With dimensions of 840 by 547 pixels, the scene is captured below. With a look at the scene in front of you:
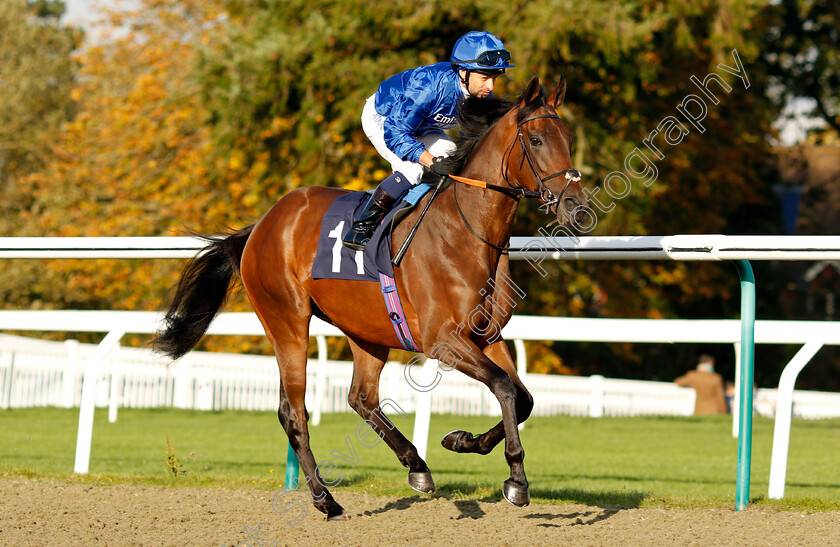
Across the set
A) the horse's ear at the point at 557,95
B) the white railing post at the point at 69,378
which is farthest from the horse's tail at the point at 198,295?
the white railing post at the point at 69,378

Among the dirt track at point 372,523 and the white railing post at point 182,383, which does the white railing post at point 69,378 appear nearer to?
the white railing post at point 182,383

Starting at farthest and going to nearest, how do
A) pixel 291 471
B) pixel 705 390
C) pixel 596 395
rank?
pixel 705 390 → pixel 596 395 → pixel 291 471

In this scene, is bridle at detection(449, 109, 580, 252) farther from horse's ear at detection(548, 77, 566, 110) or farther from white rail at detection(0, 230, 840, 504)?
white rail at detection(0, 230, 840, 504)

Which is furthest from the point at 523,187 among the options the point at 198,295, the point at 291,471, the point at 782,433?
the point at 198,295

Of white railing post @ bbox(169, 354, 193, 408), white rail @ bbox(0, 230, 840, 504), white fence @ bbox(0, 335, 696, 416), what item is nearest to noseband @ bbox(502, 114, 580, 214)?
white rail @ bbox(0, 230, 840, 504)

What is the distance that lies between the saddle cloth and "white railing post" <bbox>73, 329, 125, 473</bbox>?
151cm

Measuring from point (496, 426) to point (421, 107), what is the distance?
55.8 inches

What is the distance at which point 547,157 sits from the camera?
3633 mm

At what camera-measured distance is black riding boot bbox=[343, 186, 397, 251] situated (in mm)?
4117

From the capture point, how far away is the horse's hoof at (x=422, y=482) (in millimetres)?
3973

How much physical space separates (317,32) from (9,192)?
16414mm

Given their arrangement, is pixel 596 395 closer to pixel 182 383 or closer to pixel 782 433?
pixel 182 383

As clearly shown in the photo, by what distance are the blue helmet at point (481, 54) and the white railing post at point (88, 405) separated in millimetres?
2460

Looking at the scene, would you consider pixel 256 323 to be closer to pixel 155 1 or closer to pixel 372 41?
pixel 372 41
